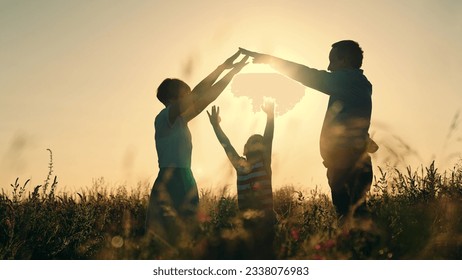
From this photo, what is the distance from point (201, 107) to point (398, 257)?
7.57ft

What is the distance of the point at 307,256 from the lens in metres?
4.45

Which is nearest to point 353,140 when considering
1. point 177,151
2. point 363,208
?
point 363,208

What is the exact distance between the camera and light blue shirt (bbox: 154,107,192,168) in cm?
534

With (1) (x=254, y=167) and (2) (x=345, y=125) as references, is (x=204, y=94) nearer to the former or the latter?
(1) (x=254, y=167)

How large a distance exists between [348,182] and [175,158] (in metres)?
1.66

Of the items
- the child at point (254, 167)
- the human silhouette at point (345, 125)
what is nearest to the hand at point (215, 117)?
the child at point (254, 167)

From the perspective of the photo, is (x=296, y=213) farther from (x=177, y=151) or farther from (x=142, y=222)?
(x=142, y=222)

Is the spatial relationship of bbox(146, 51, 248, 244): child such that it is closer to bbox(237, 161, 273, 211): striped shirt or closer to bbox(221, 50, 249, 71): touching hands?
bbox(221, 50, 249, 71): touching hands

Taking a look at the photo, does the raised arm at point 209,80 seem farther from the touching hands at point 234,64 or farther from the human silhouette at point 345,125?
the human silhouette at point 345,125

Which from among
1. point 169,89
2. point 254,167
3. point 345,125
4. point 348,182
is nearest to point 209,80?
point 169,89

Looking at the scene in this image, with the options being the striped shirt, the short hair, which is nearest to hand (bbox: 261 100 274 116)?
the striped shirt

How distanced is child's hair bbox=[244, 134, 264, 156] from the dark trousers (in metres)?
0.92

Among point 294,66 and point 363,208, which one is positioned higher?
point 294,66

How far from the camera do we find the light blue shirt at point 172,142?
17.5 feet
